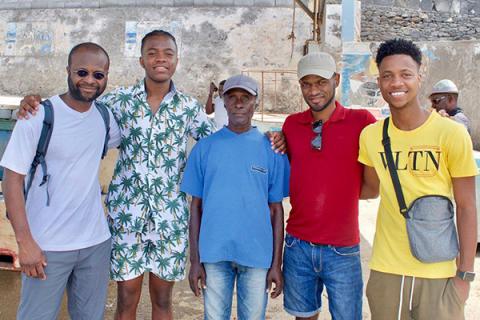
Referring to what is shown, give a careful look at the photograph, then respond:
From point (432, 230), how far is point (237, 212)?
0.90 metres

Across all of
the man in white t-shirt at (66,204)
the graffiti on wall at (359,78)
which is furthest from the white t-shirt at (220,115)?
the graffiti on wall at (359,78)

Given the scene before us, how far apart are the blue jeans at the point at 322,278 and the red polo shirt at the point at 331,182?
0.06 metres

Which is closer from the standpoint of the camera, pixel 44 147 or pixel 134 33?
pixel 44 147

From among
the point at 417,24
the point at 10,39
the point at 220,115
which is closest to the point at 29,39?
the point at 10,39

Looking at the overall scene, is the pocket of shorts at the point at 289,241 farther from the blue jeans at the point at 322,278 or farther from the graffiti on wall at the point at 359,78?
the graffiti on wall at the point at 359,78

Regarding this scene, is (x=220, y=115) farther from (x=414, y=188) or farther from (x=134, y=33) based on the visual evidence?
(x=134, y=33)

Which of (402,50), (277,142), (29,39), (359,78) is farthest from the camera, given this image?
(29,39)

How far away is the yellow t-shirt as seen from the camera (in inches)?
77.0

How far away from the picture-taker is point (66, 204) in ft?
7.23

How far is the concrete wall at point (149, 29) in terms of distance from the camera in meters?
11.8

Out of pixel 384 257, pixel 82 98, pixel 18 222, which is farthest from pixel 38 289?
pixel 384 257

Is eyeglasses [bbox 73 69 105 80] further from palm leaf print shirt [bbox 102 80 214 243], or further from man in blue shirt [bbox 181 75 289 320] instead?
man in blue shirt [bbox 181 75 289 320]

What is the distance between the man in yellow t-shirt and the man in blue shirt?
516mm

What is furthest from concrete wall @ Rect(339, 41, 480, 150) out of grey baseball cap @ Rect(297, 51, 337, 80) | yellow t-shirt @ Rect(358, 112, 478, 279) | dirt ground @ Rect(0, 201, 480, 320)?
yellow t-shirt @ Rect(358, 112, 478, 279)
